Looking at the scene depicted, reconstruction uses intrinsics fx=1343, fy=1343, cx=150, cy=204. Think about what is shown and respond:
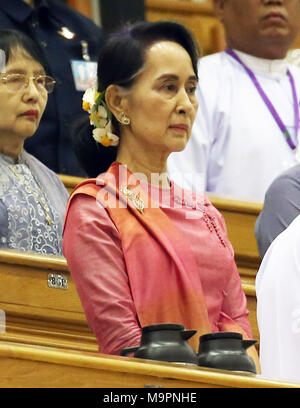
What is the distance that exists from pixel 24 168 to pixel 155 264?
1.61ft

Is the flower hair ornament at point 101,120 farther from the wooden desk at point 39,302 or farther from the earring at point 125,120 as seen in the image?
the wooden desk at point 39,302

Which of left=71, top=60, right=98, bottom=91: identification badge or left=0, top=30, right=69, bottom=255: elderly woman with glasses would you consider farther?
left=71, top=60, right=98, bottom=91: identification badge

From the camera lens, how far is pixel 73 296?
244cm

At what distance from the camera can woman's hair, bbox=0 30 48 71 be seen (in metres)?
2.55

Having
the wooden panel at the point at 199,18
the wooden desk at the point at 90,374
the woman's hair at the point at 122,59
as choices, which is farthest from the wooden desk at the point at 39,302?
the wooden panel at the point at 199,18

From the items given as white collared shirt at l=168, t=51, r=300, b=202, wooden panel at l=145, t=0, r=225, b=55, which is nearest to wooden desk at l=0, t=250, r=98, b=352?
white collared shirt at l=168, t=51, r=300, b=202

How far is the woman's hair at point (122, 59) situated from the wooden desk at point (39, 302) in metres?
0.19

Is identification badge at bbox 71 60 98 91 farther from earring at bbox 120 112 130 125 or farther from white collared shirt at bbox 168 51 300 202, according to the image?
earring at bbox 120 112 130 125

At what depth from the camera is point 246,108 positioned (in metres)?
3.35

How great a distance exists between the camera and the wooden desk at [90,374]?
1.72 metres

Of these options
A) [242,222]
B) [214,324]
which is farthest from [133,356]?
[242,222]

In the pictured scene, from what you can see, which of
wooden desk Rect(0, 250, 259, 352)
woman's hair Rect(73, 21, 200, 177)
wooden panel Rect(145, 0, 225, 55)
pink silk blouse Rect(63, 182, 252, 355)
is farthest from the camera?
wooden panel Rect(145, 0, 225, 55)

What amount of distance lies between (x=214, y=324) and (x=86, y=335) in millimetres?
335

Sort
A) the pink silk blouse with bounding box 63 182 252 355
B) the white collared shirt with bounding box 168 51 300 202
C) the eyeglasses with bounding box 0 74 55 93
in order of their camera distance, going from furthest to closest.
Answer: the white collared shirt with bounding box 168 51 300 202, the eyeglasses with bounding box 0 74 55 93, the pink silk blouse with bounding box 63 182 252 355
